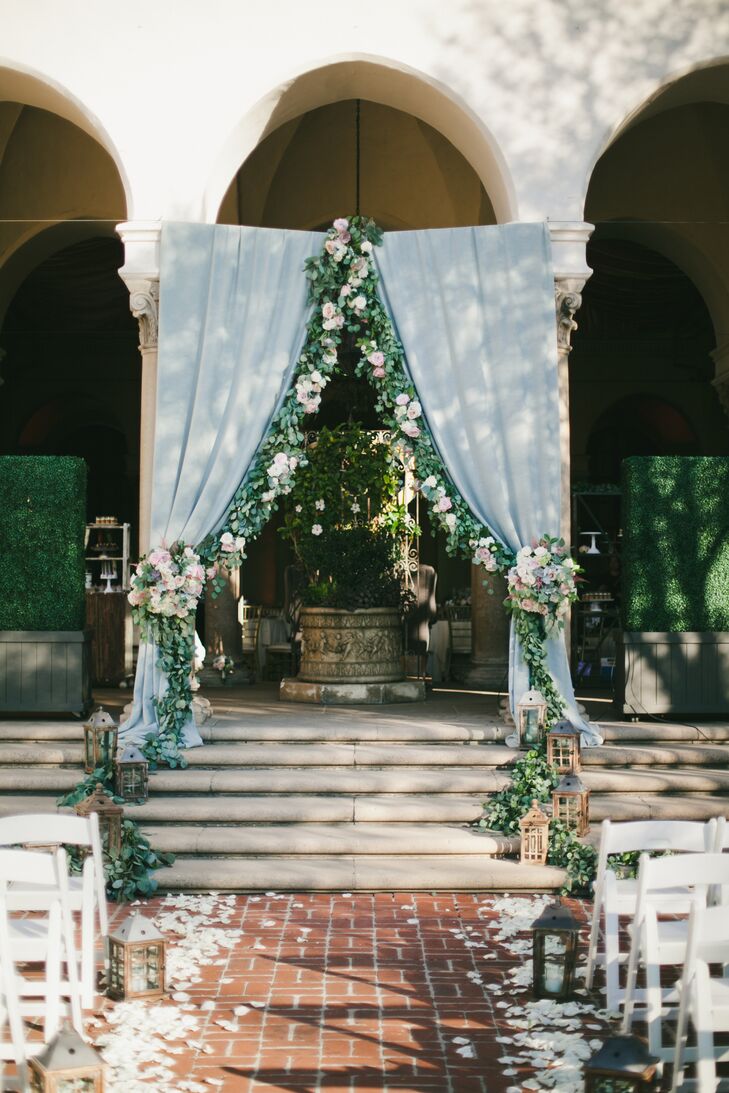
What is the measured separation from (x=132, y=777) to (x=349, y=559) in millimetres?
3307

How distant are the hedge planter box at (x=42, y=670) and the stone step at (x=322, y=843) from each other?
2165 mm

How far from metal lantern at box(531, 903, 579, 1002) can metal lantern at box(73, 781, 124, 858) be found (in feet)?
8.83

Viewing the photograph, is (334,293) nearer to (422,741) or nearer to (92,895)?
(422,741)

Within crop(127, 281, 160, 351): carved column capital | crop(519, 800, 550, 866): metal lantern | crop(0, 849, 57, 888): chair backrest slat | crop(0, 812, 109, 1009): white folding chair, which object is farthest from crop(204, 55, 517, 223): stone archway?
crop(0, 849, 57, 888): chair backrest slat

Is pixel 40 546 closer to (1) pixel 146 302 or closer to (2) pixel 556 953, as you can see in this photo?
(1) pixel 146 302

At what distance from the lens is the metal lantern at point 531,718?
8.27 metres

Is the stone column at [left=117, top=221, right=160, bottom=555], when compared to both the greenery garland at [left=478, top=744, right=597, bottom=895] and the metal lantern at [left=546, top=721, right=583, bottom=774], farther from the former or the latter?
the metal lantern at [left=546, top=721, right=583, bottom=774]

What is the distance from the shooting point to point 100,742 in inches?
306

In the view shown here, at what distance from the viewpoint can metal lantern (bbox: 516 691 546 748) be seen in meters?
8.27

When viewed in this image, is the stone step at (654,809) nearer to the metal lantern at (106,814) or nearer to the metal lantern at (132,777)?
the metal lantern at (132,777)

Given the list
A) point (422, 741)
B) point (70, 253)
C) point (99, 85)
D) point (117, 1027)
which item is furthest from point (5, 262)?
point (117, 1027)

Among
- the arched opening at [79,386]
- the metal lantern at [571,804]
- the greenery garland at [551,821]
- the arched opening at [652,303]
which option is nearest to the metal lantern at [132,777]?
the greenery garland at [551,821]

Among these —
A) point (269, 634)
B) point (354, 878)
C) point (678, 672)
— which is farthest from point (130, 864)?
point (269, 634)

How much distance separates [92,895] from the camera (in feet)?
16.6
